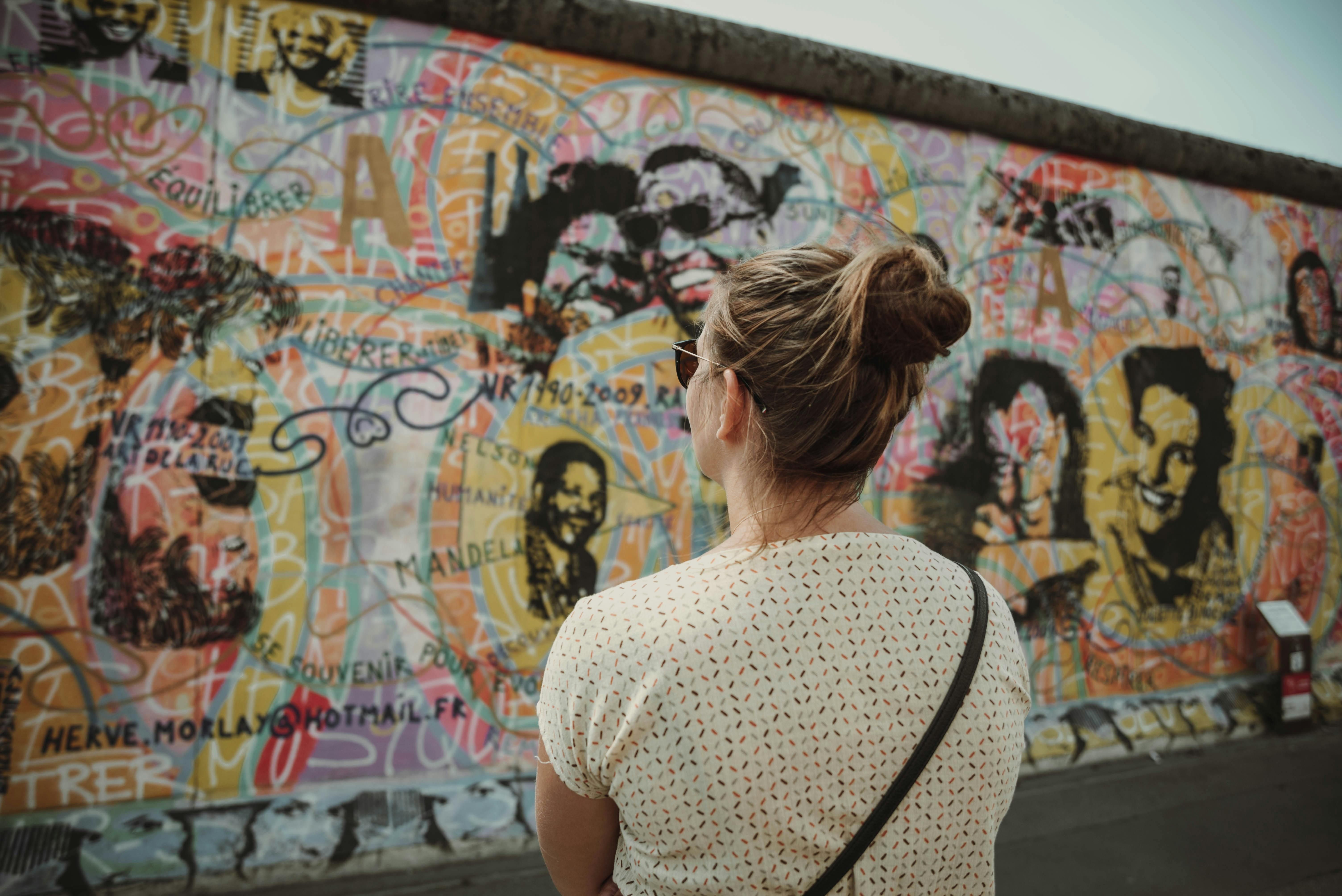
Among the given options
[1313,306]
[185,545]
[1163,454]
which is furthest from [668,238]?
[1313,306]

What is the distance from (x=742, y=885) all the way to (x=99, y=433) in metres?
2.93

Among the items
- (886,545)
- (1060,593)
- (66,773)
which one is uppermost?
(886,545)

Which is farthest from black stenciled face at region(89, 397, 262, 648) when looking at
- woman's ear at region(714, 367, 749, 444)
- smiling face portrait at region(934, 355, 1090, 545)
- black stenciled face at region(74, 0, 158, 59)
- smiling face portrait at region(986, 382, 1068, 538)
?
smiling face portrait at region(986, 382, 1068, 538)

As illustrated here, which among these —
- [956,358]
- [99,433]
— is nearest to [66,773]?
[99,433]

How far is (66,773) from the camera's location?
8.58 ft

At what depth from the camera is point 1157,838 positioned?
3471 millimetres

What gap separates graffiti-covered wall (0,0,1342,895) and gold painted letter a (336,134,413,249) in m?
0.02

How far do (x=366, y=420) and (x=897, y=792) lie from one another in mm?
2691

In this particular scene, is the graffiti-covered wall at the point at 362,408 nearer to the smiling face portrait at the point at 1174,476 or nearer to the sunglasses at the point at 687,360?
the smiling face portrait at the point at 1174,476

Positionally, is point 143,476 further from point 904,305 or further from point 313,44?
point 904,305

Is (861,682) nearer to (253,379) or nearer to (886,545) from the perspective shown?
(886,545)

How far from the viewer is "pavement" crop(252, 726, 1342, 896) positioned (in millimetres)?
2869

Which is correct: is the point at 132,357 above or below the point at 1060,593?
above

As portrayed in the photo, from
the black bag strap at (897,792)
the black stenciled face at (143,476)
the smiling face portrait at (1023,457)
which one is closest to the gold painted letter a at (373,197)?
the black stenciled face at (143,476)
